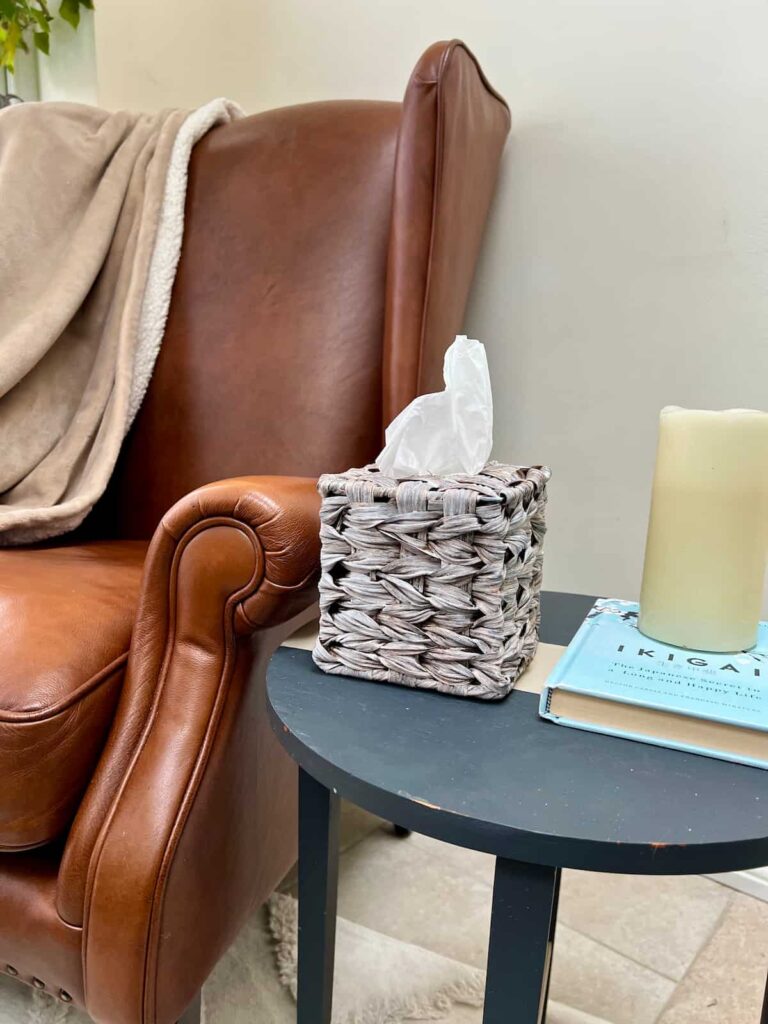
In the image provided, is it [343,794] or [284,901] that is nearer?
[343,794]

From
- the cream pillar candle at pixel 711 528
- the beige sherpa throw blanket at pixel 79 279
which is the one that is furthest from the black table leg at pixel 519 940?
the beige sherpa throw blanket at pixel 79 279

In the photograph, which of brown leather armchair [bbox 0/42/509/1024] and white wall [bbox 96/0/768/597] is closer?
brown leather armchair [bbox 0/42/509/1024]

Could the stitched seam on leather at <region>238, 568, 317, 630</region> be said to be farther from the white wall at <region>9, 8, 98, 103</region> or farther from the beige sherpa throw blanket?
the white wall at <region>9, 8, 98, 103</region>

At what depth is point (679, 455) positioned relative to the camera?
1.86ft

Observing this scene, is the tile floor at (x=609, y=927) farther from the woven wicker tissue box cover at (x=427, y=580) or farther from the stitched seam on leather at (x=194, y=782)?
the woven wicker tissue box cover at (x=427, y=580)

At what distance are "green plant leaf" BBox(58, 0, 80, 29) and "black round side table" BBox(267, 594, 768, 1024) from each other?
1588 millimetres

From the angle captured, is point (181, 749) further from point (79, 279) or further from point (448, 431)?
point (79, 279)

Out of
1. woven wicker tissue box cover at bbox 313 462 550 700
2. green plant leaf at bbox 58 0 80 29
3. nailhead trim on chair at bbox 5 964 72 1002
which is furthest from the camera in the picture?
green plant leaf at bbox 58 0 80 29

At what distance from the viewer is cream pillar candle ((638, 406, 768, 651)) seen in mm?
546

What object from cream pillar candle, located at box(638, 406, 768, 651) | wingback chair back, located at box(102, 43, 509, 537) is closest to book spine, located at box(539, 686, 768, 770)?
cream pillar candle, located at box(638, 406, 768, 651)

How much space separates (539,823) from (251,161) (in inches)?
39.2

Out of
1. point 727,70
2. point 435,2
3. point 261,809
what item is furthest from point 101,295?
point 727,70

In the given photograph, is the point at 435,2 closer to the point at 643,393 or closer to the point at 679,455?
the point at 643,393

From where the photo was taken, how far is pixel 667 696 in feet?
1.56
